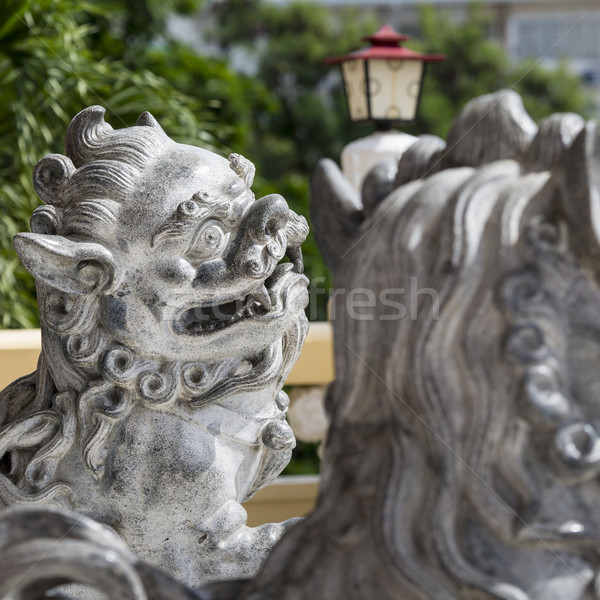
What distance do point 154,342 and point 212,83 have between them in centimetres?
939

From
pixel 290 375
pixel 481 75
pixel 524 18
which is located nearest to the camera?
pixel 290 375

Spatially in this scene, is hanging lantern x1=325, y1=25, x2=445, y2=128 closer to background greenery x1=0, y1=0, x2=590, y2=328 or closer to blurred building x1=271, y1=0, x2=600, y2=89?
background greenery x1=0, y1=0, x2=590, y2=328

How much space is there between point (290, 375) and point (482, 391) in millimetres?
2354

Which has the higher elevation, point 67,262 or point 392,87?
point 392,87

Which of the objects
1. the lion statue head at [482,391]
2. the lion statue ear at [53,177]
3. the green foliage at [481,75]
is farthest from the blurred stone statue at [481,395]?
the green foliage at [481,75]

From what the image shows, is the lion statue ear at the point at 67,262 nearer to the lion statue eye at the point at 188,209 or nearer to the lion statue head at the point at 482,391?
the lion statue eye at the point at 188,209

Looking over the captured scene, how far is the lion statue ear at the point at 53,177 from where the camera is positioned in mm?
1939

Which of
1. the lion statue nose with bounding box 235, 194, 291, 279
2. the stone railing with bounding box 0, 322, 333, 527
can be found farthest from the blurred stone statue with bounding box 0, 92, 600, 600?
the stone railing with bounding box 0, 322, 333, 527

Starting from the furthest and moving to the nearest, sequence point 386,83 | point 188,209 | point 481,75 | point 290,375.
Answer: point 481,75 < point 386,83 < point 290,375 < point 188,209

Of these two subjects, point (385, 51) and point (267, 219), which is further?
point (385, 51)

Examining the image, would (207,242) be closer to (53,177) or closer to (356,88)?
(53,177)

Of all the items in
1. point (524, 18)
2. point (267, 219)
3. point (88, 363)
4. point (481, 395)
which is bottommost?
point (88, 363)

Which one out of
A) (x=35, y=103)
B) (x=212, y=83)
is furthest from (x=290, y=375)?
(x=212, y=83)

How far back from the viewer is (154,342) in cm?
187
